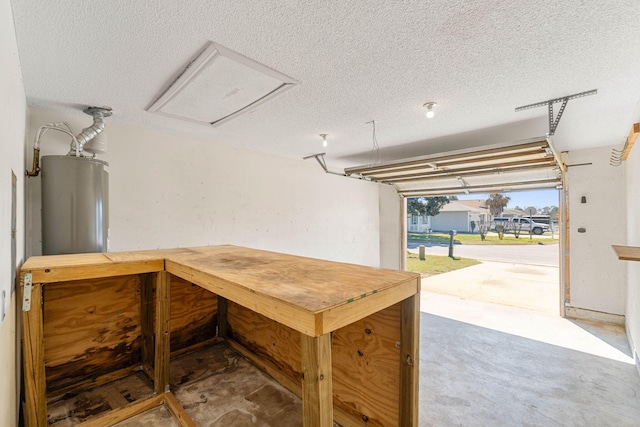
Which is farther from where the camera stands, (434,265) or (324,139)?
(434,265)

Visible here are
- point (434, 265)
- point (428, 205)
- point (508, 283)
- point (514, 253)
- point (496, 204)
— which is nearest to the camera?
point (508, 283)

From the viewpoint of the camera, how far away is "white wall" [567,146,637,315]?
3455 millimetres

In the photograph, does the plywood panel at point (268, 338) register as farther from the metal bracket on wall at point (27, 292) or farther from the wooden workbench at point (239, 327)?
the metal bracket on wall at point (27, 292)

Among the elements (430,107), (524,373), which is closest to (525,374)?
(524,373)

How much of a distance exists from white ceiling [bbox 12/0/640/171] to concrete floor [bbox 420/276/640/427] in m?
2.35

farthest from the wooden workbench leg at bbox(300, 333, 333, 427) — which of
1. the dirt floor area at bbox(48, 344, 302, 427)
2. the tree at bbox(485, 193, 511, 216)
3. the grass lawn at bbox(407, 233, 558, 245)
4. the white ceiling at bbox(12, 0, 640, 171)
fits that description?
the grass lawn at bbox(407, 233, 558, 245)

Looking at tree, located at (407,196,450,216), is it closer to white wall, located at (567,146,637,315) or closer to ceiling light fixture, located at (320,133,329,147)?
white wall, located at (567,146,637,315)

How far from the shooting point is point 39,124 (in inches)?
93.1

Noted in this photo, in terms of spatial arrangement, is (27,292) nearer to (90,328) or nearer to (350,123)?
(90,328)

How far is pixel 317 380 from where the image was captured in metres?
0.80

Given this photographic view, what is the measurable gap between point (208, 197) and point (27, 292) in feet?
7.16

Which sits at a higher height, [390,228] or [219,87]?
[219,87]

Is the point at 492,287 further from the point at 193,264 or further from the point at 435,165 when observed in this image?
the point at 193,264

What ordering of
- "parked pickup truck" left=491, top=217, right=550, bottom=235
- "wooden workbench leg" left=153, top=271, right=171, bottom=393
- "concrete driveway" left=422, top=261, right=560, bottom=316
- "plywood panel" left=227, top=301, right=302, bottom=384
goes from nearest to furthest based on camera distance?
1. "wooden workbench leg" left=153, top=271, right=171, bottom=393
2. "plywood panel" left=227, top=301, right=302, bottom=384
3. "concrete driveway" left=422, top=261, right=560, bottom=316
4. "parked pickup truck" left=491, top=217, right=550, bottom=235
